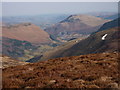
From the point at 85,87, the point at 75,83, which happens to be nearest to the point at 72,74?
the point at 75,83

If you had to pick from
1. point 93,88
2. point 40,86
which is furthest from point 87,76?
point 40,86

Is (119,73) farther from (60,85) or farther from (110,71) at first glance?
(60,85)

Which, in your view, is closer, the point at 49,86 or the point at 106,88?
the point at 106,88

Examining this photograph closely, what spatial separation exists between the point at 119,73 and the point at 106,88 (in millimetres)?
4096

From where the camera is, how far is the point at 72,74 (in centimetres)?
1553

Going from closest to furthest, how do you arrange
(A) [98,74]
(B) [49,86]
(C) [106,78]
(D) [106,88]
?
(D) [106,88] < (B) [49,86] < (C) [106,78] < (A) [98,74]

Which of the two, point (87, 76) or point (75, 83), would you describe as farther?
point (87, 76)

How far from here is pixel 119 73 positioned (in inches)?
587

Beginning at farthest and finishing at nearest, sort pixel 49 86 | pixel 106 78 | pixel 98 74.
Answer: pixel 98 74 → pixel 106 78 → pixel 49 86

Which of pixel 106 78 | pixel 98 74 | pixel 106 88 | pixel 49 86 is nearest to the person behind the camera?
pixel 106 88

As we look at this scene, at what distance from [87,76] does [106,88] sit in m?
3.18

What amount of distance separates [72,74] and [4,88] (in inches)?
233

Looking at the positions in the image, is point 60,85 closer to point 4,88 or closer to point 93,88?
point 93,88

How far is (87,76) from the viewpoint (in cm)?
1447
